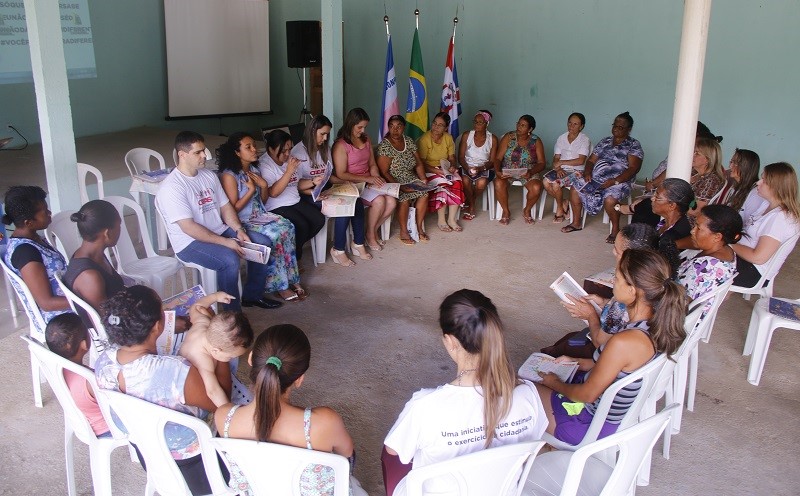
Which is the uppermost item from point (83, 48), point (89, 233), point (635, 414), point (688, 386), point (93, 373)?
point (83, 48)

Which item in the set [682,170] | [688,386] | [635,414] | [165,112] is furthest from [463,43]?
[635,414]

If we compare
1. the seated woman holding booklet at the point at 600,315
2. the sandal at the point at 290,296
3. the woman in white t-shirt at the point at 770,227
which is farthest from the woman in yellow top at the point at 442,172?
the seated woman holding booklet at the point at 600,315

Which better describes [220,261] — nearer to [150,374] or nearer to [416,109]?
[150,374]

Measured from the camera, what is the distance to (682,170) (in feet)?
13.4

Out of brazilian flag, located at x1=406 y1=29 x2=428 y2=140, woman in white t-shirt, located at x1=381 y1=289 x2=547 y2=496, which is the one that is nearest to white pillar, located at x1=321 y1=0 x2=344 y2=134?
brazilian flag, located at x1=406 y1=29 x2=428 y2=140

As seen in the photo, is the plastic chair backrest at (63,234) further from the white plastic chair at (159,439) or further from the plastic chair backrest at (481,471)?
the plastic chair backrest at (481,471)

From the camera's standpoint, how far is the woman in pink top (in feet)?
16.9

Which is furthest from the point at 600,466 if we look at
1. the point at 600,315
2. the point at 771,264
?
the point at 771,264

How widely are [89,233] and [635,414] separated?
7.79 ft

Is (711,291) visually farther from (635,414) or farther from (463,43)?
(463,43)

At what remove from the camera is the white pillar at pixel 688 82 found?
382cm

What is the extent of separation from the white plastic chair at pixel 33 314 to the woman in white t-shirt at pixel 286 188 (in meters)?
1.82

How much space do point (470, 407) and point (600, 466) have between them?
54 centimetres

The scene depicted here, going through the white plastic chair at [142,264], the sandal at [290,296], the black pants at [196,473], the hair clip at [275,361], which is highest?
the hair clip at [275,361]
